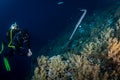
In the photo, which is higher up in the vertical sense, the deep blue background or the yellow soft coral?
the yellow soft coral

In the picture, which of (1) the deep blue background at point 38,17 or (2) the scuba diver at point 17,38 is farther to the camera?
(1) the deep blue background at point 38,17

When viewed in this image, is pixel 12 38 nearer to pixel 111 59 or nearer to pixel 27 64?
pixel 111 59

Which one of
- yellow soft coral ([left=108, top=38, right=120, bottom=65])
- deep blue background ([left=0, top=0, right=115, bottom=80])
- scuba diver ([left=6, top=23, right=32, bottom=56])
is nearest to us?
yellow soft coral ([left=108, top=38, right=120, bottom=65])

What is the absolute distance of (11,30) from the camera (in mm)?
8289

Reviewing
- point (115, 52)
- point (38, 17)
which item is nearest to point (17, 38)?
point (115, 52)

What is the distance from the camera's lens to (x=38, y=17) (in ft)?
188

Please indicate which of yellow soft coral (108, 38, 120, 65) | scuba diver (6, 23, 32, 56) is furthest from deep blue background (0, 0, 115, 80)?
yellow soft coral (108, 38, 120, 65)

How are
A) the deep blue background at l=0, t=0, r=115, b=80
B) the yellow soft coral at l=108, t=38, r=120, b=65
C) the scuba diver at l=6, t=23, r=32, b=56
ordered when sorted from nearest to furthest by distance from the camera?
the yellow soft coral at l=108, t=38, r=120, b=65 → the scuba diver at l=6, t=23, r=32, b=56 → the deep blue background at l=0, t=0, r=115, b=80

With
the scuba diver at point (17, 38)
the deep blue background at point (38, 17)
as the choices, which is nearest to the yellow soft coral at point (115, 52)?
the scuba diver at point (17, 38)

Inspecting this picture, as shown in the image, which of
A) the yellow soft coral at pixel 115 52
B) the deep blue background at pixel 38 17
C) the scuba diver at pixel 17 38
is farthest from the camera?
the deep blue background at pixel 38 17

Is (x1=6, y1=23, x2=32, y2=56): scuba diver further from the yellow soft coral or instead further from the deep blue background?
the deep blue background

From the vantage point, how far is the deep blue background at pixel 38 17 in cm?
1873

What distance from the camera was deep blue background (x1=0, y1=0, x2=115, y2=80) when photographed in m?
18.7

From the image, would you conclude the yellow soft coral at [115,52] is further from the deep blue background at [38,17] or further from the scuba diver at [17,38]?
the deep blue background at [38,17]
